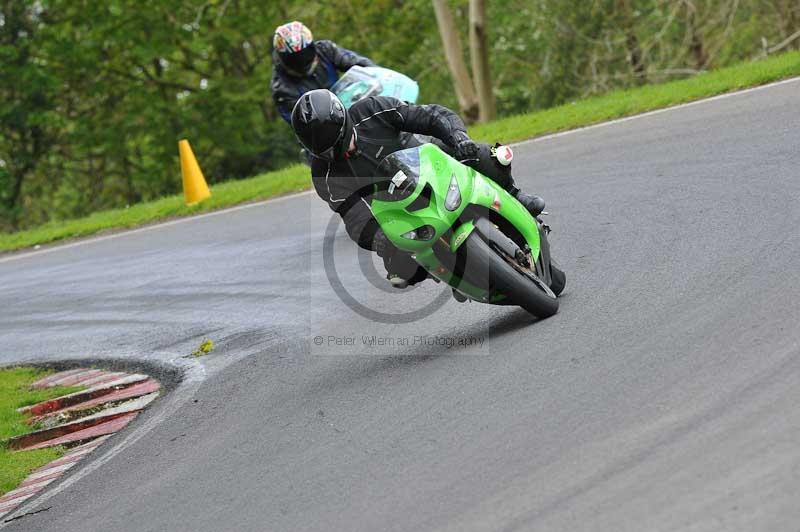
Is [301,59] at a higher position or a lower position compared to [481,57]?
higher

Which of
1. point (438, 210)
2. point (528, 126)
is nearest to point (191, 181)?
point (528, 126)

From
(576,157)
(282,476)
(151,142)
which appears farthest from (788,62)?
(151,142)

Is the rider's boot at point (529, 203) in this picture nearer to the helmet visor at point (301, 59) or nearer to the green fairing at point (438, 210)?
the green fairing at point (438, 210)

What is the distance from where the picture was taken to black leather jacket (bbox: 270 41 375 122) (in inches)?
453

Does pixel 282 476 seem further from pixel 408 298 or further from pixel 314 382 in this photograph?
pixel 408 298

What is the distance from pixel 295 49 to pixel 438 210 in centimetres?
485

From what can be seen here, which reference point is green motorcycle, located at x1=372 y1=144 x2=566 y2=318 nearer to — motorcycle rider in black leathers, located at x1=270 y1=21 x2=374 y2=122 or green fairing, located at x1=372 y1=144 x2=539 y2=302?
green fairing, located at x1=372 y1=144 x2=539 y2=302

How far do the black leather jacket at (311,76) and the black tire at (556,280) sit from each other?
14.4ft

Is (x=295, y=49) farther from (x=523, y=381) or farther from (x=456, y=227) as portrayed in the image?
(x=523, y=381)

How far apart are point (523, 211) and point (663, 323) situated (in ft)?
4.47

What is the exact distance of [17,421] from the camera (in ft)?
27.3

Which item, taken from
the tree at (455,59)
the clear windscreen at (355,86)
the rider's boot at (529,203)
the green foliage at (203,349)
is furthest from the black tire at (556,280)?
the tree at (455,59)

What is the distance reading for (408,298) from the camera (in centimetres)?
940

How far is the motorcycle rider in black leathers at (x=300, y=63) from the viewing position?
37.1 ft
